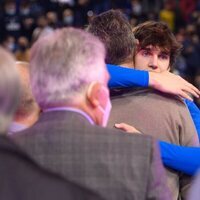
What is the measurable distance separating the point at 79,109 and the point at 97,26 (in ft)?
2.89

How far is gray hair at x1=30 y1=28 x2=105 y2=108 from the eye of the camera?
205 centimetres

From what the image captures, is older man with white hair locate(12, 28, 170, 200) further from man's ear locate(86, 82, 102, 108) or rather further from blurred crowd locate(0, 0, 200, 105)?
blurred crowd locate(0, 0, 200, 105)

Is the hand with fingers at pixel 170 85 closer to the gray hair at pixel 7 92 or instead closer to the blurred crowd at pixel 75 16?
the gray hair at pixel 7 92

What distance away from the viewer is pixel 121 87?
292 cm

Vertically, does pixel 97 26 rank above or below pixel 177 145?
above

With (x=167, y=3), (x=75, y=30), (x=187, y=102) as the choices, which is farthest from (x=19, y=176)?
(x=167, y=3)

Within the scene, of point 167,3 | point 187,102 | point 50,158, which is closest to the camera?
point 50,158

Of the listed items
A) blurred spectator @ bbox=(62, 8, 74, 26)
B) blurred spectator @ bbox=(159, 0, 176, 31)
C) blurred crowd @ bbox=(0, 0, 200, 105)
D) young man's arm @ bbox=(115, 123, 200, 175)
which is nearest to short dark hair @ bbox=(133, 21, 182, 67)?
young man's arm @ bbox=(115, 123, 200, 175)

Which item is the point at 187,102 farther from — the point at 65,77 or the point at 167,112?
the point at 65,77

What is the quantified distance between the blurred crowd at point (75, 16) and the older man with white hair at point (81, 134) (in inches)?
436

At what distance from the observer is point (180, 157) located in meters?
2.74

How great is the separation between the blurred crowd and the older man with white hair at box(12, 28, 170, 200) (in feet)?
36.4

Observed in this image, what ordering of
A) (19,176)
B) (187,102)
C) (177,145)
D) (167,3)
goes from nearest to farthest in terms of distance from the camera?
(19,176) < (177,145) < (187,102) < (167,3)

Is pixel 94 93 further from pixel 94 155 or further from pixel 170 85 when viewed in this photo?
pixel 170 85
